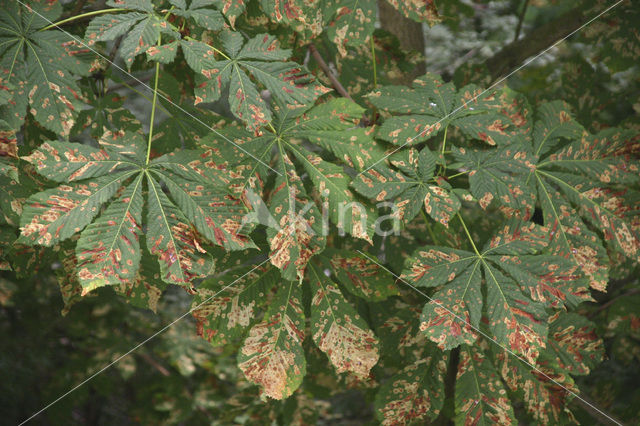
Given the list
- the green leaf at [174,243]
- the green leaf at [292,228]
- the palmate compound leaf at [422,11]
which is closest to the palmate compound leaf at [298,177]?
the green leaf at [292,228]

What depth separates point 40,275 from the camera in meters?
2.28

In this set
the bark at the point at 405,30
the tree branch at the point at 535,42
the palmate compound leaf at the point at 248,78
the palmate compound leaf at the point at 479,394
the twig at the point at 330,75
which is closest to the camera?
the palmate compound leaf at the point at 248,78

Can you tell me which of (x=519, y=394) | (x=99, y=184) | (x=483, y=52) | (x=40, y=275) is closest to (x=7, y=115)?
(x=99, y=184)

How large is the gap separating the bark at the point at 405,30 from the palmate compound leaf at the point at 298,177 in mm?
1009

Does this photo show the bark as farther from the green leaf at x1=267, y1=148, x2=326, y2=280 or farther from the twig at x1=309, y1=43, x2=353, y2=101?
the green leaf at x1=267, y1=148, x2=326, y2=280

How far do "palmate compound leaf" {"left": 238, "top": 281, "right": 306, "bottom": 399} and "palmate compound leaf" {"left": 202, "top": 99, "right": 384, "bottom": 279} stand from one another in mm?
150

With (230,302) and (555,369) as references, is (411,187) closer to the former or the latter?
(230,302)

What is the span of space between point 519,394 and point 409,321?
0.33 metres

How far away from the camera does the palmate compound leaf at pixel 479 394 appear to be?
1.21 metres

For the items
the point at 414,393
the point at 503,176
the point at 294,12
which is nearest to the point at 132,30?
the point at 294,12

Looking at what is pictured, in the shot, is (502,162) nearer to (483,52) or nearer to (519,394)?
(519,394)

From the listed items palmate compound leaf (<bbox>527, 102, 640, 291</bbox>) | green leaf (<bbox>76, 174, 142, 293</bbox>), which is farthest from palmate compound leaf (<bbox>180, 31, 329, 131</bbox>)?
palmate compound leaf (<bbox>527, 102, 640, 291</bbox>)

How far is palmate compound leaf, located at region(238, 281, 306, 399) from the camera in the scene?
3.62 feet

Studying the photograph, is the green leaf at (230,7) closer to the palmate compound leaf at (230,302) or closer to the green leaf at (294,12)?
the green leaf at (294,12)
